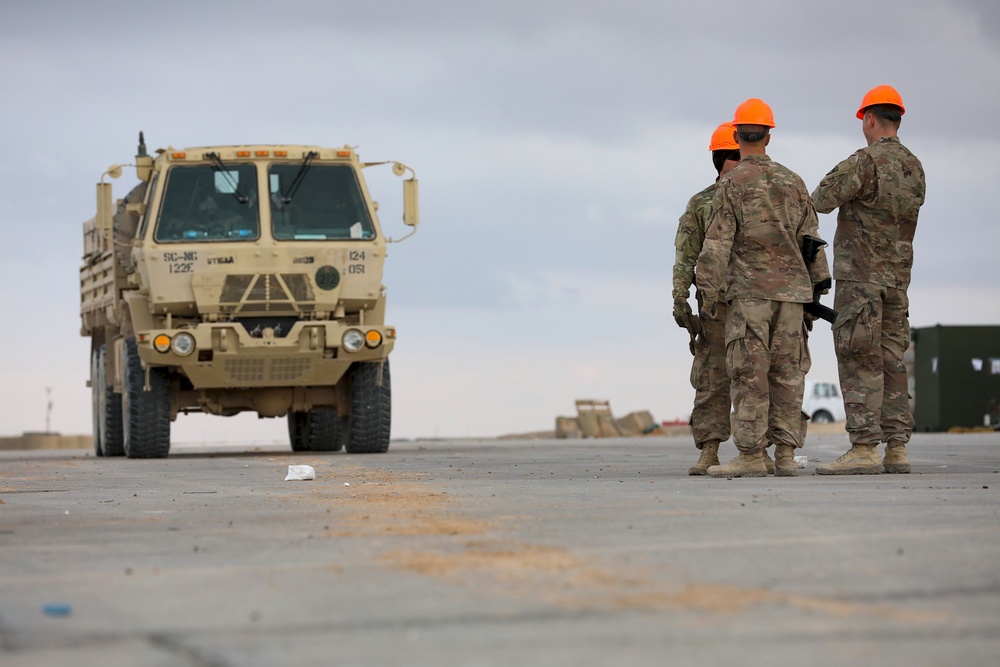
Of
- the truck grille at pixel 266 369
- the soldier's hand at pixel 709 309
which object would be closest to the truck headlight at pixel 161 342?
the truck grille at pixel 266 369

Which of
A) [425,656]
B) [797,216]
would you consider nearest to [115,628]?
[425,656]

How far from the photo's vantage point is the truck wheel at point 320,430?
1956 cm

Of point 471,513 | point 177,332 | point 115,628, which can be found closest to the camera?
point 115,628

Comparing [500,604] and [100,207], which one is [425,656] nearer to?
[500,604]

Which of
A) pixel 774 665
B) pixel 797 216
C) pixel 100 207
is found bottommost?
pixel 774 665

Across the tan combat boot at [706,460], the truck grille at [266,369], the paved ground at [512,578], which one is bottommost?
the paved ground at [512,578]

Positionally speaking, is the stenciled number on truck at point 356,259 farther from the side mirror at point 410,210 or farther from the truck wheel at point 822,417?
the truck wheel at point 822,417

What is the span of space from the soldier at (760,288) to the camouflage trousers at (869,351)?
0.31 metres

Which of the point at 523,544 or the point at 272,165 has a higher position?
the point at 272,165

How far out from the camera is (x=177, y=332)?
15.7 meters

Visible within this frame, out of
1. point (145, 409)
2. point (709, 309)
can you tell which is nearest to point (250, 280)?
point (145, 409)

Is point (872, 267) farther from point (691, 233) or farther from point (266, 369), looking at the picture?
point (266, 369)

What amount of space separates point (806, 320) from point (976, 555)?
5398 millimetres

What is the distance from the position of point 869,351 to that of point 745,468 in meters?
1.12
